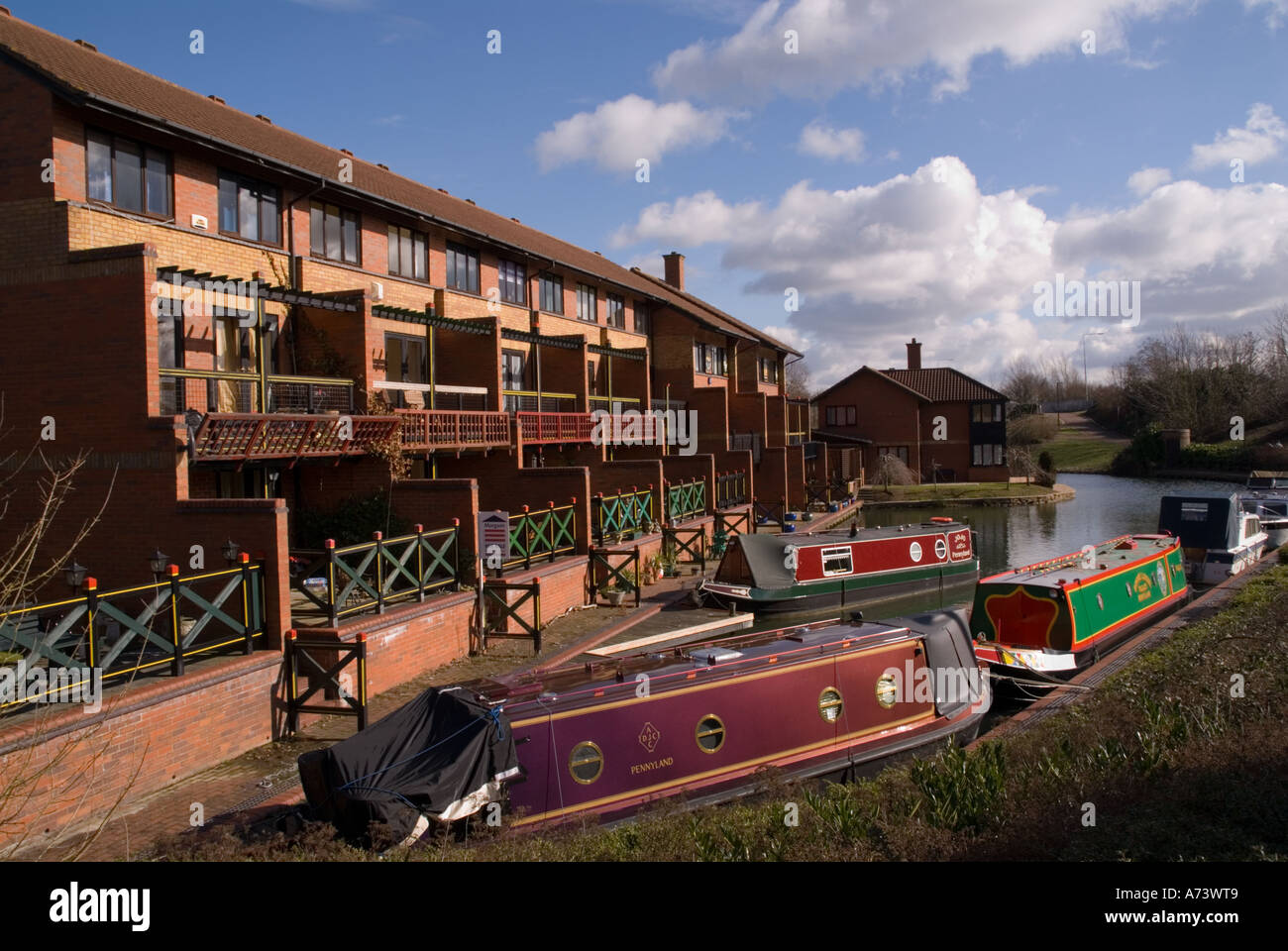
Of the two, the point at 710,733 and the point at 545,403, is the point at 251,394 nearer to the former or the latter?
the point at 710,733

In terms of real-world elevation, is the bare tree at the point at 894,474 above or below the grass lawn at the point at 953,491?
above

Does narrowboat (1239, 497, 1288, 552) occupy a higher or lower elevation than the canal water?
higher

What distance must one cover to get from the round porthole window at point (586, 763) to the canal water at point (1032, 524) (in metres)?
12.6

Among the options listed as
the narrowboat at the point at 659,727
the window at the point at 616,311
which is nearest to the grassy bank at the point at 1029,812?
the narrowboat at the point at 659,727

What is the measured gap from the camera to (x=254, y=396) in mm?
15266

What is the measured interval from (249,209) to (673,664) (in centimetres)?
1171

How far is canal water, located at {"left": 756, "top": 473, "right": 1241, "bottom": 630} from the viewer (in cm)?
2456

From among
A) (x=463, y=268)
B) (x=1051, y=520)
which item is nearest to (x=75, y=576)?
(x=463, y=268)

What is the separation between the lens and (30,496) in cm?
1262

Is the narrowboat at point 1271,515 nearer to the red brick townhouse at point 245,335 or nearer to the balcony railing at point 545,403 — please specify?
the red brick townhouse at point 245,335

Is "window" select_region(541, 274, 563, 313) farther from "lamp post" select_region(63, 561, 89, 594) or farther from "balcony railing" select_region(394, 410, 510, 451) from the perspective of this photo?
"lamp post" select_region(63, 561, 89, 594)

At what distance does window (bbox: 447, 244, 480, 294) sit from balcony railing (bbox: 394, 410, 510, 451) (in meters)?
4.78

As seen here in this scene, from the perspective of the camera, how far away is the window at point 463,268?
22.6 m

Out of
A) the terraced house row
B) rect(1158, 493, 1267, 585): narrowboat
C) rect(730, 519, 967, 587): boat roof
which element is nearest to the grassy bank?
the terraced house row
